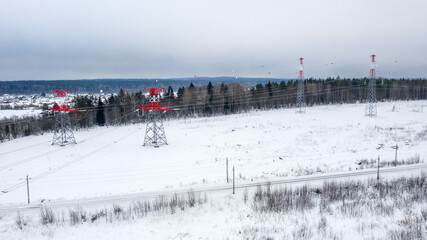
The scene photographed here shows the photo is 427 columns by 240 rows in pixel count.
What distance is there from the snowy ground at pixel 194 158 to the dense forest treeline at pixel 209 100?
1165 inches

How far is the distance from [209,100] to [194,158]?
56857 mm

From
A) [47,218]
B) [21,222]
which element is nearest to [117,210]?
[47,218]

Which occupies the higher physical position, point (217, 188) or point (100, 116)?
point (100, 116)

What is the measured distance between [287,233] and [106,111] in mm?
74562

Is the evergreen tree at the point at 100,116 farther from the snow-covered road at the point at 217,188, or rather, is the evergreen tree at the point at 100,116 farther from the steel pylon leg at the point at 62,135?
Answer: the snow-covered road at the point at 217,188

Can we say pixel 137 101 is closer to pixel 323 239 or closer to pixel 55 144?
pixel 55 144

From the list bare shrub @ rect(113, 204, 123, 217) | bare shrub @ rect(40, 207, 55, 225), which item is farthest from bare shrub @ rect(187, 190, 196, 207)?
bare shrub @ rect(40, 207, 55, 225)

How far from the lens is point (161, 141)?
3838 centimetres

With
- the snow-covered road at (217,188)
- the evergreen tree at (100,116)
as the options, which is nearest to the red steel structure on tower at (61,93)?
the snow-covered road at (217,188)

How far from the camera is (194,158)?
1073 inches

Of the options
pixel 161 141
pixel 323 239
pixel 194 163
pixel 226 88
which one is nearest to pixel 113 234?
pixel 323 239

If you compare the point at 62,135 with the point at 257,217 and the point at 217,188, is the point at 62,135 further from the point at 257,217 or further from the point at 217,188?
the point at 257,217

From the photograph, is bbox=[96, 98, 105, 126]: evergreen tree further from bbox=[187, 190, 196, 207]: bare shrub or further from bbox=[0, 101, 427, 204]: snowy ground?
bbox=[187, 190, 196, 207]: bare shrub

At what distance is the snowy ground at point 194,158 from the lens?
1891cm
